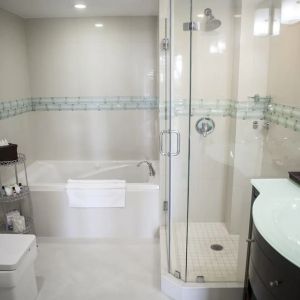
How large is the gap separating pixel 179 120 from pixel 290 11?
123cm

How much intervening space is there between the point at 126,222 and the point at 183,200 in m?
0.60

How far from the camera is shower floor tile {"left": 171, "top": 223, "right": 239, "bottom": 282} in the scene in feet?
7.16

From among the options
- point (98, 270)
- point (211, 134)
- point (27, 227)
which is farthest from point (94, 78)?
point (98, 270)

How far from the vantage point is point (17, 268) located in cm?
188

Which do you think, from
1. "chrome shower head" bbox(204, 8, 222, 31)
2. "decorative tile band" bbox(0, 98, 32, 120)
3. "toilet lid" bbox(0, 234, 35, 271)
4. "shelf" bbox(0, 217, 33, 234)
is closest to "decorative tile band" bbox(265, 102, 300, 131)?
"chrome shower head" bbox(204, 8, 222, 31)

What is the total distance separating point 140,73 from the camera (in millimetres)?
3514

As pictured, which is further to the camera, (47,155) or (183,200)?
(47,155)

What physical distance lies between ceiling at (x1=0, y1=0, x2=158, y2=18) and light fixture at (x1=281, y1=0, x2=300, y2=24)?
4.03 ft

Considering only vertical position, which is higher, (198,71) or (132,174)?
(198,71)

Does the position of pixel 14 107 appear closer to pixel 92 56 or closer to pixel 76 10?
pixel 92 56

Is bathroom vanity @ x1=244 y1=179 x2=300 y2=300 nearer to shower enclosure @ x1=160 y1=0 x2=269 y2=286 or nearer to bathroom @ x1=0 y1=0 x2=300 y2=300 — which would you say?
bathroom @ x1=0 y1=0 x2=300 y2=300

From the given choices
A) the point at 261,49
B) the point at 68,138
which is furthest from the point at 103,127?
the point at 261,49

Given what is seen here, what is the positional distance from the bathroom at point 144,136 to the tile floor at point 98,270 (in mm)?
13

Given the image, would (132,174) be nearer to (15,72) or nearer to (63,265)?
(63,265)
